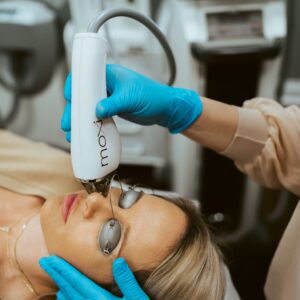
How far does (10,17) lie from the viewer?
1.59m

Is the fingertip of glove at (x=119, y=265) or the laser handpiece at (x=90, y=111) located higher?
the laser handpiece at (x=90, y=111)

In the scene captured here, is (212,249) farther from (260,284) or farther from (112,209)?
(260,284)

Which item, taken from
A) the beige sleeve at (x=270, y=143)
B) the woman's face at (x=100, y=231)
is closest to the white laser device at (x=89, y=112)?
the woman's face at (x=100, y=231)

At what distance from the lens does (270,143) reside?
3.23 feet

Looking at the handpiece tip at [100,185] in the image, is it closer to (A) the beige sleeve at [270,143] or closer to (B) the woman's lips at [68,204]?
(B) the woman's lips at [68,204]

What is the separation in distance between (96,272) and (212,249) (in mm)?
321

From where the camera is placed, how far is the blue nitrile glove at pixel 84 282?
2.76 ft

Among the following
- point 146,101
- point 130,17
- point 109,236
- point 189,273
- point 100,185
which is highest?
point 130,17

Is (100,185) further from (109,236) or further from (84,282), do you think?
(84,282)

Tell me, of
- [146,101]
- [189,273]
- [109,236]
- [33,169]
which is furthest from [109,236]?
[33,169]

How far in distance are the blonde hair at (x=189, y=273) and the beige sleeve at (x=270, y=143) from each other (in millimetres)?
238

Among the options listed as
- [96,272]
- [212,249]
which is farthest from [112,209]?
[212,249]

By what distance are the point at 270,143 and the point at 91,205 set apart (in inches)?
19.7

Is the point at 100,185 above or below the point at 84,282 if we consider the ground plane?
above
